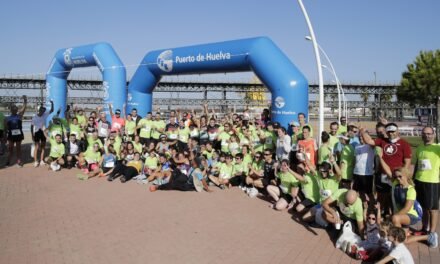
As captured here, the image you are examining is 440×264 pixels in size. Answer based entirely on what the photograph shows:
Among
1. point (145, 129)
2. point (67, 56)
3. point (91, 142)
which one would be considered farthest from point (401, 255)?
point (67, 56)

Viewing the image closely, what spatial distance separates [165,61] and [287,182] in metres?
6.76

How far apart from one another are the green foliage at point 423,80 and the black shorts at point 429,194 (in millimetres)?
29784

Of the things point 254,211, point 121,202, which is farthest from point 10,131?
point 254,211

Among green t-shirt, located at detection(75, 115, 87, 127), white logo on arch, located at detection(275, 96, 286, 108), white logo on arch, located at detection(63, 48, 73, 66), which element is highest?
white logo on arch, located at detection(63, 48, 73, 66)

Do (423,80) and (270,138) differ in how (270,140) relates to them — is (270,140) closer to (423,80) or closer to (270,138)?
(270,138)

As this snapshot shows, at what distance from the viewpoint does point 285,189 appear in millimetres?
7352

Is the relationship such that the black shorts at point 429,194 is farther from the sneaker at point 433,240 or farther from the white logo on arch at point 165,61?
the white logo on arch at point 165,61

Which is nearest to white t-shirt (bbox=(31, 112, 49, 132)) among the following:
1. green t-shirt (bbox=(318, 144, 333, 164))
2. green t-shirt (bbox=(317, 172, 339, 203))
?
green t-shirt (bbox=(318, 144, 333, 164))

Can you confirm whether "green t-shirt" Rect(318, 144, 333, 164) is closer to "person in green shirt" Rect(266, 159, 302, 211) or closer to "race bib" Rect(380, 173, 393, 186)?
"person in green shirt" Rect(266, 159, 302, 211)

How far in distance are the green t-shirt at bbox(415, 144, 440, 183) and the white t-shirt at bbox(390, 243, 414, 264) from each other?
1449 mm

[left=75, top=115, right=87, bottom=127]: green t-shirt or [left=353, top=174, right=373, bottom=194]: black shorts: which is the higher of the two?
[left=75, top=115, right=87, bottom=127]: green t-shirt

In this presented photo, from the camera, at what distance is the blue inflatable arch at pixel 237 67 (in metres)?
9.12

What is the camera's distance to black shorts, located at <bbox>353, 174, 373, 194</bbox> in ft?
20.3

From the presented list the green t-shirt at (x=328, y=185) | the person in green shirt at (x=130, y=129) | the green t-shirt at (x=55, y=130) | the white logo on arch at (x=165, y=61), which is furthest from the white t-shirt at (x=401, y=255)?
the green t-shirt at (x=55, y=130)
